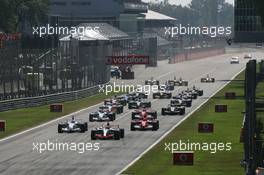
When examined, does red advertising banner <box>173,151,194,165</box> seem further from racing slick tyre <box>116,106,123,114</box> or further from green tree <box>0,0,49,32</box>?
green tree <box>0,0,49,32</box>

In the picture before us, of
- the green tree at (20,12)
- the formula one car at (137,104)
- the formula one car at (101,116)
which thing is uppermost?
the green tree at (20,12)

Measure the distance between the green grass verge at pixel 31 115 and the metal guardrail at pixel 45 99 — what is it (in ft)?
2.06

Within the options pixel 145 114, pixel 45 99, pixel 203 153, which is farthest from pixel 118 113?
pixel 203 153

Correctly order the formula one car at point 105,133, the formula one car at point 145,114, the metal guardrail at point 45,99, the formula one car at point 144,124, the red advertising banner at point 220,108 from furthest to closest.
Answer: the metal guardrail at point 45,99, the red advertising banner at point 220,108, the formula one car at point 145,114, the formula one car at point 144,124, the formula one car at point 105,133

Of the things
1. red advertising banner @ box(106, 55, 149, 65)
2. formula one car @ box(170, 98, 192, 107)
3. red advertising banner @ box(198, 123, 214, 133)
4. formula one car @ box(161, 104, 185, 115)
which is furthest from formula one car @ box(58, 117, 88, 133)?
red advertising banner @ box(106, 55, 149, 65)

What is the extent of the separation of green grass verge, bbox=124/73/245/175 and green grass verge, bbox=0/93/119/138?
34.0ft

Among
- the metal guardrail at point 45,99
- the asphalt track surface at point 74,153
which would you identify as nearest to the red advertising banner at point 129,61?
the metal guardrail at point 45,99

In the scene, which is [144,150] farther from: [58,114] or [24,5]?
[24,5]

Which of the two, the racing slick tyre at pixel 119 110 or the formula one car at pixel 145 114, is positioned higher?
the formula one car at pixel 145 114

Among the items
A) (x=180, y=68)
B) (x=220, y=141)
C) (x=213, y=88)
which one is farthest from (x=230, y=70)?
(x=220, y=141)

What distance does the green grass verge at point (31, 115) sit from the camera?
208ft

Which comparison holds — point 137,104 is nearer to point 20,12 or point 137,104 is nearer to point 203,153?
point 203,153

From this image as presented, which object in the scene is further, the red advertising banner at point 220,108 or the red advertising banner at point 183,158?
the red advertising banner at point 220,108

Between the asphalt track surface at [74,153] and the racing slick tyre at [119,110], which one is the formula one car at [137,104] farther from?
Result: the racing slick tyre at [119,110]
